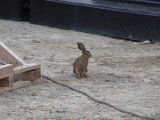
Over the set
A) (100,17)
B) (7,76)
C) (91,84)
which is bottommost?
(91,84)

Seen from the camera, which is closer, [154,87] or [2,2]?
[154,87]

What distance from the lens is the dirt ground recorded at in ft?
16.6

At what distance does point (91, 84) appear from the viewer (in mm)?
6027

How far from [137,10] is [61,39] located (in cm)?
119

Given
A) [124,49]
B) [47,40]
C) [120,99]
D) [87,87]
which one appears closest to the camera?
[120,99]

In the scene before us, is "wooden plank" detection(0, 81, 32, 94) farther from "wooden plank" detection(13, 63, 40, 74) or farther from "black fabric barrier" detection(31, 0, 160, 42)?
"black fabric barrier" detection(31, 0, 160, 42)

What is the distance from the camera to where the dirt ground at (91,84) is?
199 inches

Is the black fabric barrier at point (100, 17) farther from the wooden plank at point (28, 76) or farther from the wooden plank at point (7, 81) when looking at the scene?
the wooden plank at point (7, 81)

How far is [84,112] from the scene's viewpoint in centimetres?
504

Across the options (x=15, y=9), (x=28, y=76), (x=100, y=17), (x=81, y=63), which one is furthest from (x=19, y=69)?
(x=15, y=9)

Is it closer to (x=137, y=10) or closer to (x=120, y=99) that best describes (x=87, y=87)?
(x=120, y=99)

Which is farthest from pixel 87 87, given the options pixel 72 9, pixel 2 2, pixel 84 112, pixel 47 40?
pixel 2 2

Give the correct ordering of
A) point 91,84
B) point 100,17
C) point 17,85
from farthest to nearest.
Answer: point 100,17
point 91,84
point 17,85

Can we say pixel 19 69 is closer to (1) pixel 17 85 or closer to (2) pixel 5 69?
(1) pixel 17 85
